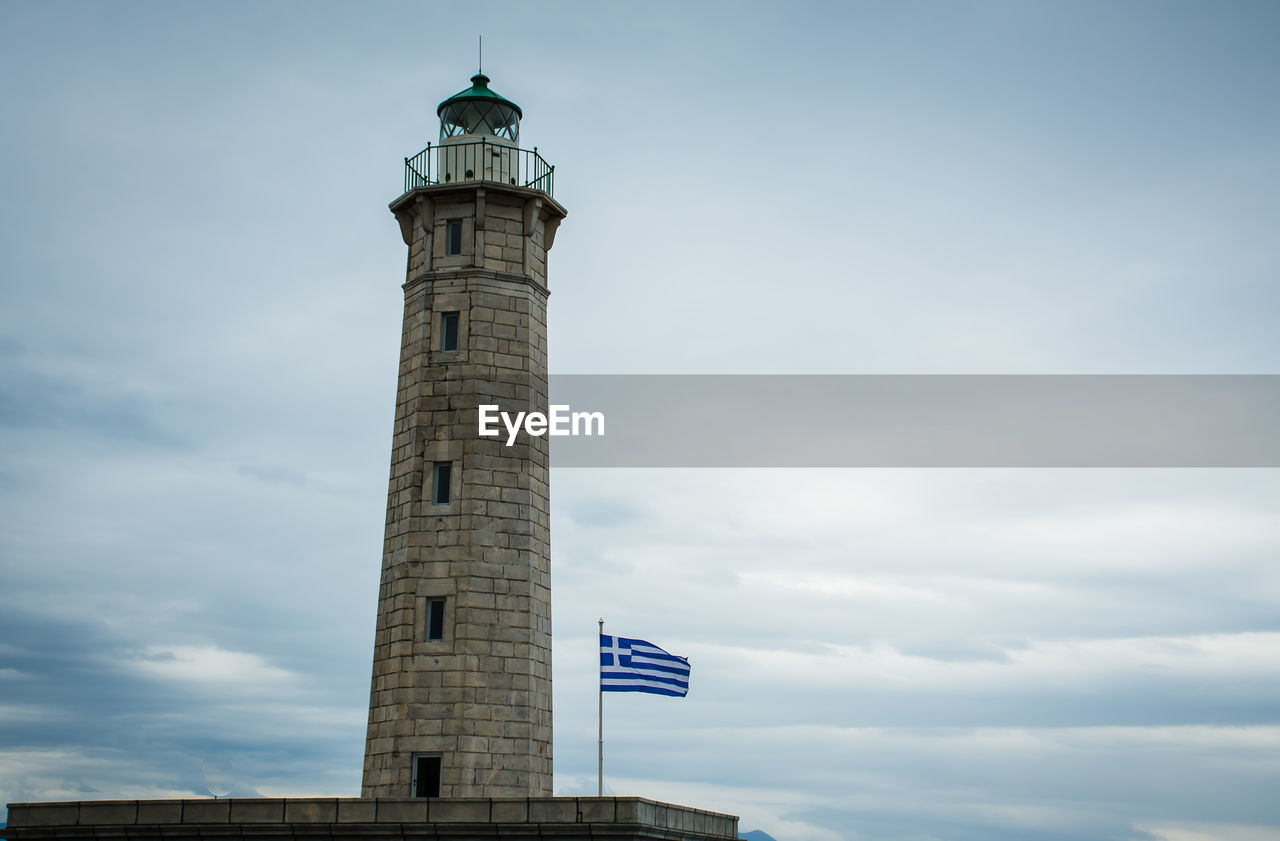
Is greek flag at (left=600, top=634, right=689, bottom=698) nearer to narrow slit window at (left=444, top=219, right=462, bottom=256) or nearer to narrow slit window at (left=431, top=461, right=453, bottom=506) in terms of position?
narrow slit window at (left=431, top=461, right=453, bottom=506)

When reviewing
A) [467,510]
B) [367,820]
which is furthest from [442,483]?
[367,820]

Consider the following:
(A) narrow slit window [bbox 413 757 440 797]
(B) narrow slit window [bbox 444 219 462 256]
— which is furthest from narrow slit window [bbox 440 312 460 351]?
(A) narrow slit window [bbox 413 757 440 797]

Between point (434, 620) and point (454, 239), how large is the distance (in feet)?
31.6

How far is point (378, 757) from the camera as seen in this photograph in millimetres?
29766

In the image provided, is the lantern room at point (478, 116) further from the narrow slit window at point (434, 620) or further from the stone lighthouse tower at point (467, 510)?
the narrow slit window at point (434, 620)

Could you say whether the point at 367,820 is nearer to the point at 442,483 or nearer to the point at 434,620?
the point at 434,620

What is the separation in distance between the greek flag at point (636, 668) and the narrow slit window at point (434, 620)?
377 centimetres

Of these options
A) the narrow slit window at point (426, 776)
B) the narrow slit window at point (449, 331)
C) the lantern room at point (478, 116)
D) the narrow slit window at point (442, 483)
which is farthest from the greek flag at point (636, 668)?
the lantern room at point (478, 116)

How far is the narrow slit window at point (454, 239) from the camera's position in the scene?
107 ft

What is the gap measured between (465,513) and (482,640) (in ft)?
9.81

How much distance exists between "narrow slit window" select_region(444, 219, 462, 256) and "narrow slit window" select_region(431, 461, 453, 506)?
555 centimetres

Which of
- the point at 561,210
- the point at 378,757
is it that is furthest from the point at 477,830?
the point at 561,210

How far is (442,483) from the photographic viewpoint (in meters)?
31.0

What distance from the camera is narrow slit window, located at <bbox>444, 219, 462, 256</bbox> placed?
1289 inches
